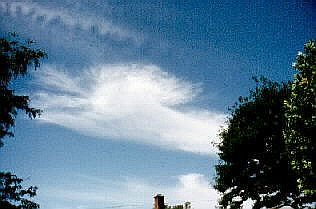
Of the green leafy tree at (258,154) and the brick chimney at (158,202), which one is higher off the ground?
the green leafy tree at (258,154)

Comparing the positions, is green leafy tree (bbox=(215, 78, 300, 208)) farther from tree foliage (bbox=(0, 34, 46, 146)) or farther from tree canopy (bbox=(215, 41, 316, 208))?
tree foliage (bbox=(0, 34, 46, 146))

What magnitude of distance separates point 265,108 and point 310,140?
529 inches

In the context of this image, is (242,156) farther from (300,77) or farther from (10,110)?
(10,110)

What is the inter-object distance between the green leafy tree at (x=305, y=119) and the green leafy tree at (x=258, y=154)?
34.3 ft

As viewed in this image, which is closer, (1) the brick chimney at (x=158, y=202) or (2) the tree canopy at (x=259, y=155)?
(1) the brick chimney at (x=158, y=202)

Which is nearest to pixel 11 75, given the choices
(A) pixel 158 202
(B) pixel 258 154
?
(A) pixel 158 202

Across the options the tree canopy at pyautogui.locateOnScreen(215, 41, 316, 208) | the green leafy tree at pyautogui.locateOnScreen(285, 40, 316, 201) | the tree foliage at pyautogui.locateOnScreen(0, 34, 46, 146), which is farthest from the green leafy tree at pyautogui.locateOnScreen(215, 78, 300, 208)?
the tree foliage at pyautogui.locateOnScreen(0, 34, 46, 146)

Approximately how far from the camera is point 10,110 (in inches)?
848

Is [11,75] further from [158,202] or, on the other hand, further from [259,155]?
[259,155]

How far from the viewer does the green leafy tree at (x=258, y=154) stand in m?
35.3

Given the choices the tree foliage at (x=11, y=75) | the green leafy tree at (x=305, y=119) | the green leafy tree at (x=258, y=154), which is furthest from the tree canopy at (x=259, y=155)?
the tree foliage at (x=11, y=75)

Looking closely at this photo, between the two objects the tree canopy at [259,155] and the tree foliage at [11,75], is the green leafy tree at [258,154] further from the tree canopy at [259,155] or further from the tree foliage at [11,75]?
the tree foliage at [11,75]

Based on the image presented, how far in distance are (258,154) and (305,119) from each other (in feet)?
47.0

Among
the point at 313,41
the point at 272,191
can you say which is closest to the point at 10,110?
the point at 313,41
